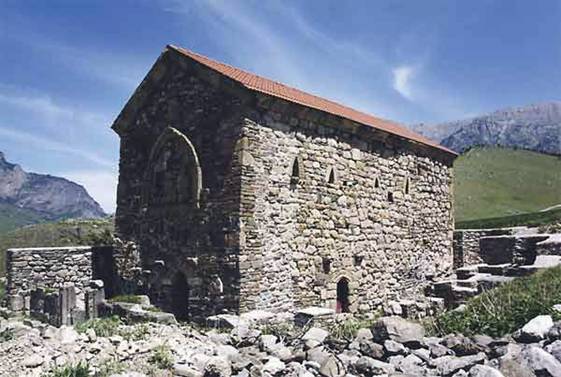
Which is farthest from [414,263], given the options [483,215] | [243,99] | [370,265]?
[483,215]

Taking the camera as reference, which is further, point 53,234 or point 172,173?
point 53,234

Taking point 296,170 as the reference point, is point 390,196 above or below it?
below

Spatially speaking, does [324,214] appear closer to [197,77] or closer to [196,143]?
[196,143]

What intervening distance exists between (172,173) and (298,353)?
829cm

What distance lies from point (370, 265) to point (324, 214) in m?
2.85

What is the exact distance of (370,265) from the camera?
55.7ft

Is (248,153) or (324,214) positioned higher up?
(248,153)

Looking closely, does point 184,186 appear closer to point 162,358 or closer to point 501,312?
point 162,358

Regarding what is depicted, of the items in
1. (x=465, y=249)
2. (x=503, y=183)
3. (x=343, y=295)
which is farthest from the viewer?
(x=503, y=183)

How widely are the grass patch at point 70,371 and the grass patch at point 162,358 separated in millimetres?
856

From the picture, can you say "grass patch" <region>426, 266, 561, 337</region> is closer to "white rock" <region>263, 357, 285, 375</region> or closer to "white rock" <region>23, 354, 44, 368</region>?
"white rock" <region>263, 357, 285, 375</region>

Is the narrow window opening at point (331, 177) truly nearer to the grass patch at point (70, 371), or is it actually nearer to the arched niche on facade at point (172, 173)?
the arched niche on facade at point (172, 173)

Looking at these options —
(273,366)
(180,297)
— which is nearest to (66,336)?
(273,366)

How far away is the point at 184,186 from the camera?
47.4ft
